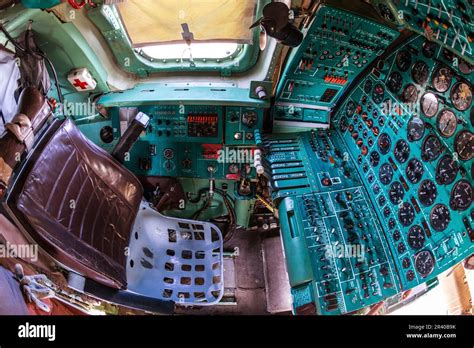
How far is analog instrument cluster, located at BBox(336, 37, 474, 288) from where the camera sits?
86.1 inches

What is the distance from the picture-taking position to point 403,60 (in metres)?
2.72

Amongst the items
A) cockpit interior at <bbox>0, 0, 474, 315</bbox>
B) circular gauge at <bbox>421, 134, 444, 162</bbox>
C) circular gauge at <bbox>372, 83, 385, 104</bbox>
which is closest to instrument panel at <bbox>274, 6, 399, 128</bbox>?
cockpit interior at <bbox>0, 0, 474, 315</bbox>

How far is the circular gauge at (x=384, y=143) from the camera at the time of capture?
284 centimetres

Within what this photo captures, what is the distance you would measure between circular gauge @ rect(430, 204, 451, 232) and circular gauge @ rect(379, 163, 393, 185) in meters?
0.47

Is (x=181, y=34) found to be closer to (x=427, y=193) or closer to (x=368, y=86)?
(x=368, y=86)

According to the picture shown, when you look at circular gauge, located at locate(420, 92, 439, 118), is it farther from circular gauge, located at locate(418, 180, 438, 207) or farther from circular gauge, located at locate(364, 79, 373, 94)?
circular gauge, located at locate(364, 79, 373, 94)

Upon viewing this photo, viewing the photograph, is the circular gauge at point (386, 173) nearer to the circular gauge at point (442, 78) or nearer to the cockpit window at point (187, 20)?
the circular gauge at point (442, 78)

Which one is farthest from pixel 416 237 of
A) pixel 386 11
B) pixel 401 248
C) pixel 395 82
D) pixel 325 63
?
pixel 325 63

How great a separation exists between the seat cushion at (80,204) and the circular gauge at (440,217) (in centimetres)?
199

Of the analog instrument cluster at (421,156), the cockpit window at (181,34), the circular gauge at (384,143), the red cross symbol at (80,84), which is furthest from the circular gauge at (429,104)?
the red cross symbol at (80,84)

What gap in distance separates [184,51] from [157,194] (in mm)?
1458

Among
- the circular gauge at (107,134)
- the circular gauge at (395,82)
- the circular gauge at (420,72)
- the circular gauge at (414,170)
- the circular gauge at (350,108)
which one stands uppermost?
the circular gauge at (107,134)

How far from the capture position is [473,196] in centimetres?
211
